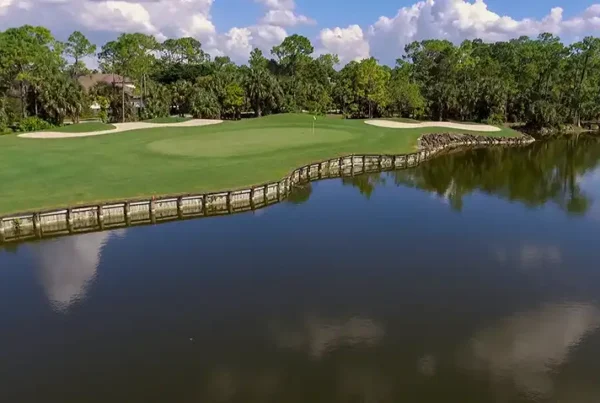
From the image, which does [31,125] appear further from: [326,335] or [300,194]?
[326,335]

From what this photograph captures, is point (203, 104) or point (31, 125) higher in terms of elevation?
point (203, 104)

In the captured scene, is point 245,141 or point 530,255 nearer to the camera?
point 530,255

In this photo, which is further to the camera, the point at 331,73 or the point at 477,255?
the point at 331,73

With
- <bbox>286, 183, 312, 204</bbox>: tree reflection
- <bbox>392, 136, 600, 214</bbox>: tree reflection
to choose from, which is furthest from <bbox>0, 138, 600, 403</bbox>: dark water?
<bbox>392, 136, 600, 214</bbox>: tree reflection

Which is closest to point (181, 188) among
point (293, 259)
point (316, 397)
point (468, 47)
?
point (293, 259)

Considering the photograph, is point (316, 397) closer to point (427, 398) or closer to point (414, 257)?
point (427, 398)

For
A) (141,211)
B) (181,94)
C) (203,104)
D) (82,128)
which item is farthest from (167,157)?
(181,94)
